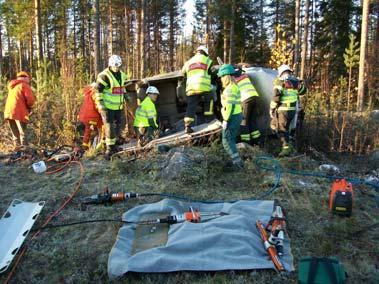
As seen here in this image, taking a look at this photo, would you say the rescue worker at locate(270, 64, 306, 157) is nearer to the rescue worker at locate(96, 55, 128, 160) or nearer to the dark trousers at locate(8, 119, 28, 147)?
the rescue worker at locate(96, 55, 128, 160)

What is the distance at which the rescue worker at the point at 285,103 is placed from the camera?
23.9 feet

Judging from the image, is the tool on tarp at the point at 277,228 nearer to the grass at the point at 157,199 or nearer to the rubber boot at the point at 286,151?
the grass at the point at 157,199

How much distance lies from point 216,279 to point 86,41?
3737 cm

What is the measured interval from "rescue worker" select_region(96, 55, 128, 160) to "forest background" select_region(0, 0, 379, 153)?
72.5 inches

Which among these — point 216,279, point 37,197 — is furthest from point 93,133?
point 216,279

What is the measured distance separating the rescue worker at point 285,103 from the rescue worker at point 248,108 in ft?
1.31

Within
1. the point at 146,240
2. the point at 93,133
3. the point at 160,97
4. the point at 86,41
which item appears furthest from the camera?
the point at 86,41

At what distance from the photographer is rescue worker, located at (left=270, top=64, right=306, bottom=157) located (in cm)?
730

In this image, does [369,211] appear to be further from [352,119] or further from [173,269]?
[352,119]

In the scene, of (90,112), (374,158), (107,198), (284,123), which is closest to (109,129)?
(90,112)

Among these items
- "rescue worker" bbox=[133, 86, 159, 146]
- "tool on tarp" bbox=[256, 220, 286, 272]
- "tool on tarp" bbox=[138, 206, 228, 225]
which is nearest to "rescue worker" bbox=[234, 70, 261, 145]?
"rescue worker" bbox=[133, 86, 159, 146]

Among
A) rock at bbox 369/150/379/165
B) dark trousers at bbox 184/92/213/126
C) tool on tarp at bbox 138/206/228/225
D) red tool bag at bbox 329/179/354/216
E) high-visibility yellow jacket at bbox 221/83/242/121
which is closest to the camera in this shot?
tool on tarp at bbox 138/206/228/225

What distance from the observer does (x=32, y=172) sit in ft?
22.0

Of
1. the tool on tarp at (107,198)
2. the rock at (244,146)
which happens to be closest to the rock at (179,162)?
the tool on tarp at (107,198)
